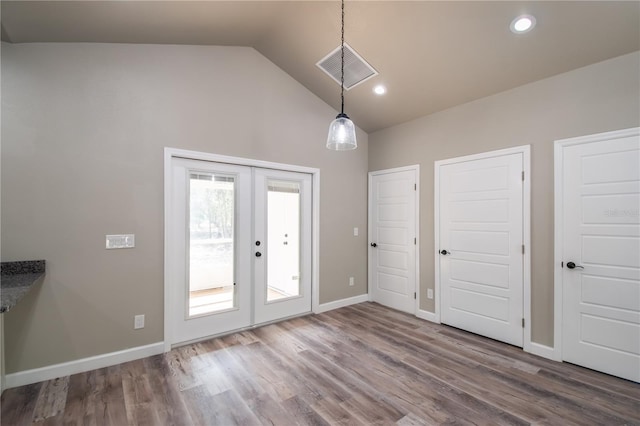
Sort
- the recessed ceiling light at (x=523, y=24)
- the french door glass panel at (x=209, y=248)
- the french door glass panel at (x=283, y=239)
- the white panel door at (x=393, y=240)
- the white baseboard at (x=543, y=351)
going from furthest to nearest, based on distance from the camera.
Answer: the white panel door at (x=393, y=240), the french door glass panel at (x=283, y=239), the french door glass panel at (x=209, y=248), the white baseboard at (x=543, y=351), the recessed ceiling light at (x=523, y=24)

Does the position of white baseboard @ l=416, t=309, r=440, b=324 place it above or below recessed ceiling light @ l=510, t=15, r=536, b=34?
below

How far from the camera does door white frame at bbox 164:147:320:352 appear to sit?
297 cm

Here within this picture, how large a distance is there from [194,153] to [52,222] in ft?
4.55

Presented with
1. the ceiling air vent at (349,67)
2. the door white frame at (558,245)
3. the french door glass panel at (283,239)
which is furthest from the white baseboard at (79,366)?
the door white frame at (558,245)

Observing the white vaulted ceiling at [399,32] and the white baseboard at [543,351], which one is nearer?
the white vaulted ceiling at [399,32]

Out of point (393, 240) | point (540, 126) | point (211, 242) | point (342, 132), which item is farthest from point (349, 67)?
point (211, 242)

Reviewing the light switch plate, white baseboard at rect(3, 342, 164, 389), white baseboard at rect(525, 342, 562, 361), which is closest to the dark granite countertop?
the light switch plate

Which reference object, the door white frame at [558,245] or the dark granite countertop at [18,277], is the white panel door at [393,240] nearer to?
the door white frame at [558,245]

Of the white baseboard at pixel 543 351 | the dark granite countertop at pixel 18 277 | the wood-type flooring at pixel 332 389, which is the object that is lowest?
the wood-type flooring at pixel 332 389

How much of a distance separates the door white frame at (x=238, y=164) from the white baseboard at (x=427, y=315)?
57.7 inches

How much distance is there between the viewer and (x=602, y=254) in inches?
103

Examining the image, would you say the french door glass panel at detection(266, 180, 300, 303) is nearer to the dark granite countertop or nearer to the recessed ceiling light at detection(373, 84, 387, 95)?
the recessed ceiling light at detection(373, 84, 387, 95)

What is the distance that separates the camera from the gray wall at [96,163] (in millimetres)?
2396

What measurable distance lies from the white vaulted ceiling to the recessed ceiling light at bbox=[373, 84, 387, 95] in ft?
0.19
